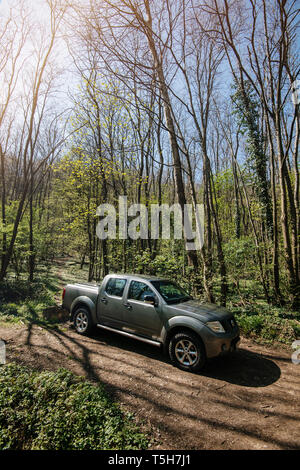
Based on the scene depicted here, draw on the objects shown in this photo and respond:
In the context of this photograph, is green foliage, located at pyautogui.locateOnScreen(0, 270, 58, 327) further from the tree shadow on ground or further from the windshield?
the windshield

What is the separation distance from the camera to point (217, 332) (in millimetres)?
4273

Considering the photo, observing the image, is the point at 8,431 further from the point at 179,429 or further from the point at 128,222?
the point at 128,222

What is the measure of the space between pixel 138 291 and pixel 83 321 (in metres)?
1.93

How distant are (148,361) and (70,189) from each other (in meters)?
13.3

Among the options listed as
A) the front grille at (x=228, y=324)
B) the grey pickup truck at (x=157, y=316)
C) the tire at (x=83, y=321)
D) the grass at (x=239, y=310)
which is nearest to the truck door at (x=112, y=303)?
the grey pickup truck at (x=157, y=316)

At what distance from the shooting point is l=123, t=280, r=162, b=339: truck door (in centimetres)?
484

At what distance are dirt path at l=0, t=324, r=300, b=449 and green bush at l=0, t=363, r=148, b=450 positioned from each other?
348 mm

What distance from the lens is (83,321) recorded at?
6113mm

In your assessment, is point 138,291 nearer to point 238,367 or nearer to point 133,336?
point 133,336

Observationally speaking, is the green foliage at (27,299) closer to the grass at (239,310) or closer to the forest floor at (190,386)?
the grass at (239,310)

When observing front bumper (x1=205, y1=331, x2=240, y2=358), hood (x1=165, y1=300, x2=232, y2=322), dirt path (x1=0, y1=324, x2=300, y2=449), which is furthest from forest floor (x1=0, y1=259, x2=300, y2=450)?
hood (x1=165, y1=300, x2=232, y2=322)

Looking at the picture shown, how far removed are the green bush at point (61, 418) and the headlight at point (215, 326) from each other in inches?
78.1

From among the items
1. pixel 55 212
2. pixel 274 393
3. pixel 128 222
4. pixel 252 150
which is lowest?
pixel 274 393
